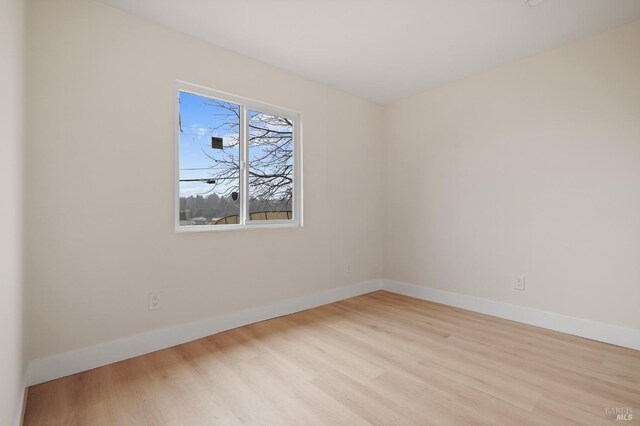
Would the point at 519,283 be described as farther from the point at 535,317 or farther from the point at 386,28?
the point at 386,28

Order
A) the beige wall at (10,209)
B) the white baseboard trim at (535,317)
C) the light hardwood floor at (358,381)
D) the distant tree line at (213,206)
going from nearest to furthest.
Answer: the beige wall at (10,209) < the light hardwood floor at (358,381) < the white baseboard trim at (535,317) < the distant tree line at (213,206)

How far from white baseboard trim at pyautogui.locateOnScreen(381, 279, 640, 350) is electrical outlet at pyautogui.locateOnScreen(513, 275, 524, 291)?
181 millimetres

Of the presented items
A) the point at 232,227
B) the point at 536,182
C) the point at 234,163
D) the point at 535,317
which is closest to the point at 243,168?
the point at 234,163

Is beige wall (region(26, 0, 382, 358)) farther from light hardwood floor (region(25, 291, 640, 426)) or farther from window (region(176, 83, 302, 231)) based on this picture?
light hardwood floor (region(25, 291, 640, 426))

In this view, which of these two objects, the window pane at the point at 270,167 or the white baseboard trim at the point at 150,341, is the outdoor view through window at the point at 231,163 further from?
the white baseboard trim at the point at 150,341

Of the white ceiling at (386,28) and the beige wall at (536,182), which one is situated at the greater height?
the white ceiling at (386,28)

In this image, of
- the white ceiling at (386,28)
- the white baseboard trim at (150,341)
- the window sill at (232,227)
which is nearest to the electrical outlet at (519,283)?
the white baseboard trim at (150,341)

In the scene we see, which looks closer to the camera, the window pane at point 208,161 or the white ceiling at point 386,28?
the white ceiling at point 386,28

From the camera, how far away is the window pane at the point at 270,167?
10.2 ft

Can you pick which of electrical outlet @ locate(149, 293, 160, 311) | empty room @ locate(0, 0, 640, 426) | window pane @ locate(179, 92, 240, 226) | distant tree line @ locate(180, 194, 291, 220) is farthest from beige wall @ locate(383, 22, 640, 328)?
electrical outlet @ locate(149, 293, 160, 311)

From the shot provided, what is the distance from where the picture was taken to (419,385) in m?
1.90

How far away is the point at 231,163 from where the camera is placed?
2.96 metres

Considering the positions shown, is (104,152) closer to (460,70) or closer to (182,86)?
(182,86)

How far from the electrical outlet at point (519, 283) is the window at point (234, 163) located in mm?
2267
